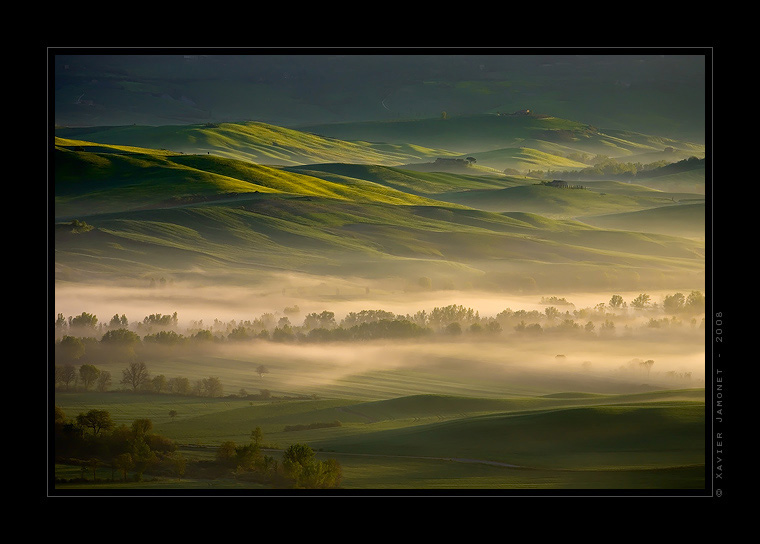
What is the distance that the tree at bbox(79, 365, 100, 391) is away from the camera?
8273mm

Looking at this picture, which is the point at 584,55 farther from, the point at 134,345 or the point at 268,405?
the point at 134,345

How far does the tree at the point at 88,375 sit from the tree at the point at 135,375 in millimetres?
259

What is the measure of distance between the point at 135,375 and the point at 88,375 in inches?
17.4

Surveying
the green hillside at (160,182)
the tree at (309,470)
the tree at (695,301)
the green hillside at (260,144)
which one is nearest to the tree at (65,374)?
the green hillside at (160,182)

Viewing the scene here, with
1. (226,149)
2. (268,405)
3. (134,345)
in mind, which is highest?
(226,149)

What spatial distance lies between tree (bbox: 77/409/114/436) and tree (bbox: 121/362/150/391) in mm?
354

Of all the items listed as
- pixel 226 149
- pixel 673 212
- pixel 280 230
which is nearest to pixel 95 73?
pixel 226 149

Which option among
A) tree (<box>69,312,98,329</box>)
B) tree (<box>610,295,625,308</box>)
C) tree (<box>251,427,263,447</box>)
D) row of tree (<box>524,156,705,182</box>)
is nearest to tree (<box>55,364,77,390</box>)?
tree (<box>69,312,98,329</box>)

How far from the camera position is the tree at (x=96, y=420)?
8.24m

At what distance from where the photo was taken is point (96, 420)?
27.2 ft

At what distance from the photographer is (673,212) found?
8789mm

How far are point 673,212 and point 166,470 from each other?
18.7ft

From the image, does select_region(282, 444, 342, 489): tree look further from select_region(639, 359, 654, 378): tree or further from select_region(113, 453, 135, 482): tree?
select_region(639, 359, 654, 378): tree
